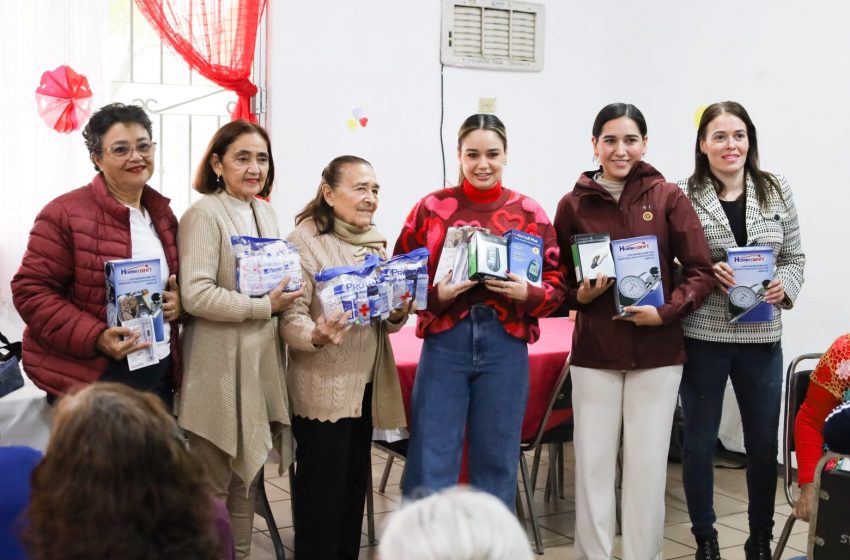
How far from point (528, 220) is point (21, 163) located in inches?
97.7

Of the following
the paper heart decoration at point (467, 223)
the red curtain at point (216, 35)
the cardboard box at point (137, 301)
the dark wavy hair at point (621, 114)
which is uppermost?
the red curtain at point (216, 35)

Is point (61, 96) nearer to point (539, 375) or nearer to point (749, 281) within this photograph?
point (539, 375)

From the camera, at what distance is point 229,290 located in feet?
9.07

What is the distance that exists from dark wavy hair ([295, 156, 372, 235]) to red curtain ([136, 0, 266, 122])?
6.65 ft

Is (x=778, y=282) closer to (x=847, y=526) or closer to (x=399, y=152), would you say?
(x=847, y=526)

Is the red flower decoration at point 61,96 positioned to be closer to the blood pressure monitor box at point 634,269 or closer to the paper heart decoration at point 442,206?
the paper heart decoration at point 442,206

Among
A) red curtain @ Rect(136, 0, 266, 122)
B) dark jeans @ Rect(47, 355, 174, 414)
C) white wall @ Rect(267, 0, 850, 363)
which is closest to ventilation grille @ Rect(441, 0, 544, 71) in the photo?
white wall @ Rect(267, 0, 850, 363)

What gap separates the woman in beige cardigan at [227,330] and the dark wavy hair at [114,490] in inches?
53.4

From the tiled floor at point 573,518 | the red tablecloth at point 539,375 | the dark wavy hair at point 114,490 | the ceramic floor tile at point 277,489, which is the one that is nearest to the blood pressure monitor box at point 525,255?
the red tablecloth at point 539,375

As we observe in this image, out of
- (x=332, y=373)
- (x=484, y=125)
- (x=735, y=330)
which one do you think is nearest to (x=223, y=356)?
(x=332, y=373)

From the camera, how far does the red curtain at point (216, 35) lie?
182 inches

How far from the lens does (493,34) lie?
5.57m

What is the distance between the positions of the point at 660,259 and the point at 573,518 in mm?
1489

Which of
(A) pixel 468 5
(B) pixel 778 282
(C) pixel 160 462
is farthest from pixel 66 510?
(A) pixel 468 5
